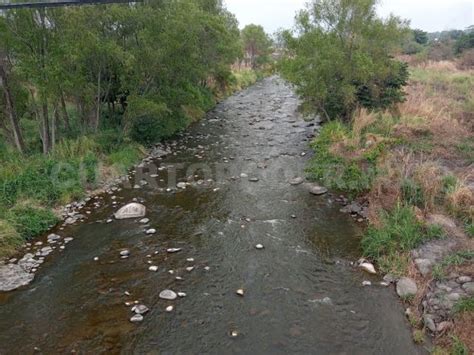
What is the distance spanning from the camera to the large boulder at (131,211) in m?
10.9

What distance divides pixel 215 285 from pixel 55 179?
7.07 meters

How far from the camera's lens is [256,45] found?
5566 cm

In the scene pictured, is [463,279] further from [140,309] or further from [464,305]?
[140,309]

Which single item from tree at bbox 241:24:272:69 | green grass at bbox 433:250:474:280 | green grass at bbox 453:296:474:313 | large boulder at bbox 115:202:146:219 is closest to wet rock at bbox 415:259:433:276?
green grass at bbox 433:250:474:280

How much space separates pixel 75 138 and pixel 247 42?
45.1m

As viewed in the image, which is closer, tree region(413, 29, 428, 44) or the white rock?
the white rock

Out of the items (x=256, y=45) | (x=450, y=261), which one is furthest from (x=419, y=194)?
(x=256, y=45)

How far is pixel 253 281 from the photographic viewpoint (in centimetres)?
812

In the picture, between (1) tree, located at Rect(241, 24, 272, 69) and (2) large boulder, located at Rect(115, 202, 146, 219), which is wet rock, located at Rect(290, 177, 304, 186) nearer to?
(2) large boulder, located at Rect(115, 202, 146, 219)

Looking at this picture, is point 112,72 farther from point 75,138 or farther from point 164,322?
point 164,322

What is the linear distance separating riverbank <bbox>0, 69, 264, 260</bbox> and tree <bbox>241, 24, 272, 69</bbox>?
1711 inches

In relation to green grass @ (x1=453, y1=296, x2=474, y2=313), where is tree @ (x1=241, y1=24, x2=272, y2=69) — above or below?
above

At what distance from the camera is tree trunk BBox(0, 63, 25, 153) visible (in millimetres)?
12281

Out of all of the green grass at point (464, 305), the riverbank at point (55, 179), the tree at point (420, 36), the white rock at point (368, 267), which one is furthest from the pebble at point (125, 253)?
the tree at point (420, 36)
